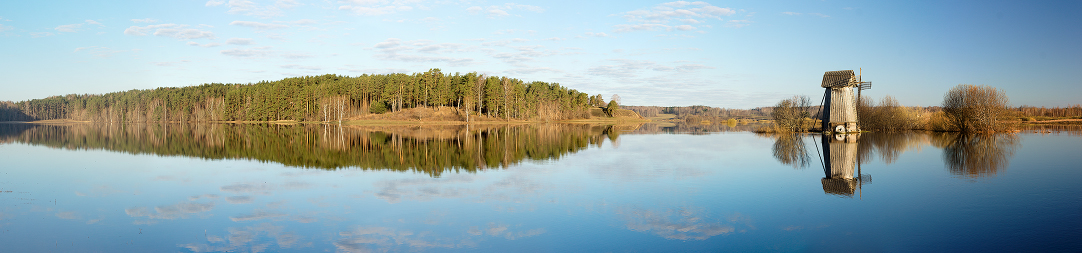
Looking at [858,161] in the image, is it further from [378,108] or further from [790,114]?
[378,108]

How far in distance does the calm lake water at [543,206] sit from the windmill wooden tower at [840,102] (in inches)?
986

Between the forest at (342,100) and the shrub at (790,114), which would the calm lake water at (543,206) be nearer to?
the shrub at (790,114)

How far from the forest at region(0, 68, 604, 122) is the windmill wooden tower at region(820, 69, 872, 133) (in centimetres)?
5116

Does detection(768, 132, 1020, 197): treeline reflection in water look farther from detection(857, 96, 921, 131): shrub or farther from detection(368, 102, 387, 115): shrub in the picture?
detection(368, 102, 387, 115): shrub

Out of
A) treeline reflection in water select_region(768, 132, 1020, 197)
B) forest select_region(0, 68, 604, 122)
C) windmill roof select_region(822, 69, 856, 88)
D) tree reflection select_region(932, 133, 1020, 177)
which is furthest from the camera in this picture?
forest select_region(0, 68, 604, 122)

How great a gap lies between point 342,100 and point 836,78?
76.6 meters

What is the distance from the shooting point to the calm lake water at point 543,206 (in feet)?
27.2

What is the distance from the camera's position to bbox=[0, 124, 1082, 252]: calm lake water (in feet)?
27.2

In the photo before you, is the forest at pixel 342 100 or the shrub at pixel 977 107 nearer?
the shrub at pixel 977 107

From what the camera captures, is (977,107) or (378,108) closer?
(977,107)

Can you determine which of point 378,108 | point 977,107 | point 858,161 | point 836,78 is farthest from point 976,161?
point 378,108

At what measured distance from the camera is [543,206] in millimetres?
11141

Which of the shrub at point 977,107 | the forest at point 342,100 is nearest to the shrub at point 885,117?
the shrub at point 977,107

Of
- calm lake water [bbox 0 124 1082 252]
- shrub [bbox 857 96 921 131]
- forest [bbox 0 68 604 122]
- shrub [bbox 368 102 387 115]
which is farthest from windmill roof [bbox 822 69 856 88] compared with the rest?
shrub [bbox 368 102 387 115]
